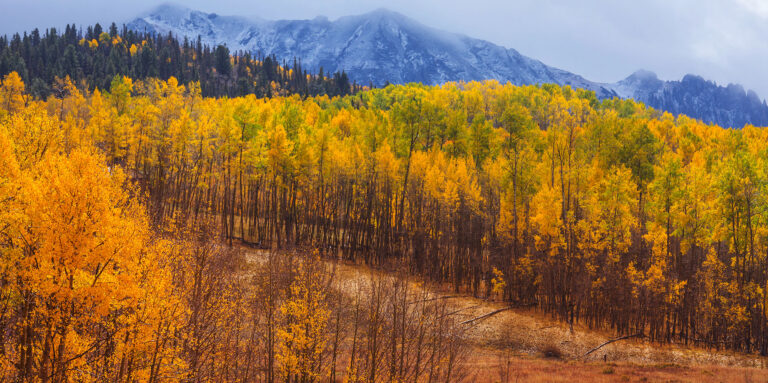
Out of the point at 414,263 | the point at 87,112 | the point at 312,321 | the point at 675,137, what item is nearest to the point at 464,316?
the point at 414,263

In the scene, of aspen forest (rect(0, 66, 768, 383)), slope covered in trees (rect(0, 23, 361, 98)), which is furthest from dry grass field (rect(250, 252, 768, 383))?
slope covered in trees (rect(0, 23, 361, 98))

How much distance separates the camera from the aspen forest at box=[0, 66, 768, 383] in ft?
63.1

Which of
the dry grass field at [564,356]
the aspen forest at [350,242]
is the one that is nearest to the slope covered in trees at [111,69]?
the aspen forest at [350,242]

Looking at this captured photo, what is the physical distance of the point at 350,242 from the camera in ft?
177

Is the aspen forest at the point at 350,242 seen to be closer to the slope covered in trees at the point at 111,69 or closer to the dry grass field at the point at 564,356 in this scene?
the dry grass field at the point at 564,356

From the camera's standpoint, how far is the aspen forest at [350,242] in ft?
63.1

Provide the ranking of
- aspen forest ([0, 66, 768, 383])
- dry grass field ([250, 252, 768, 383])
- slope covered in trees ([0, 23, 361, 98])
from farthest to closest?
1. slope covered in trees ([0, 23, 361, 98])
2. dry grass field ([250, 252, 768, 383])
3. aspen forest ([0, 66, 768, 383])

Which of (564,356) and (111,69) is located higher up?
(111,69)

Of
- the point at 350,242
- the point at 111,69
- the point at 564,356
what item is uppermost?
the point at 111,69

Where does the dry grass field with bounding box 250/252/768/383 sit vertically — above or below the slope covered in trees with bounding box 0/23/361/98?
below

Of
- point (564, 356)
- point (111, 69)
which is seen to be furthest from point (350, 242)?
point (111, 69)

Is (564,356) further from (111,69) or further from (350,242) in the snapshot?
(111,69)

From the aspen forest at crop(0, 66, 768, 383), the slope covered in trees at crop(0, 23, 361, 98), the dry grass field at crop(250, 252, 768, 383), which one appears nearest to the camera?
the aspen forest at crop(0, 66, 768, 383)

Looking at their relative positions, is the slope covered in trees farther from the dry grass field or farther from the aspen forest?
the dry grass field
